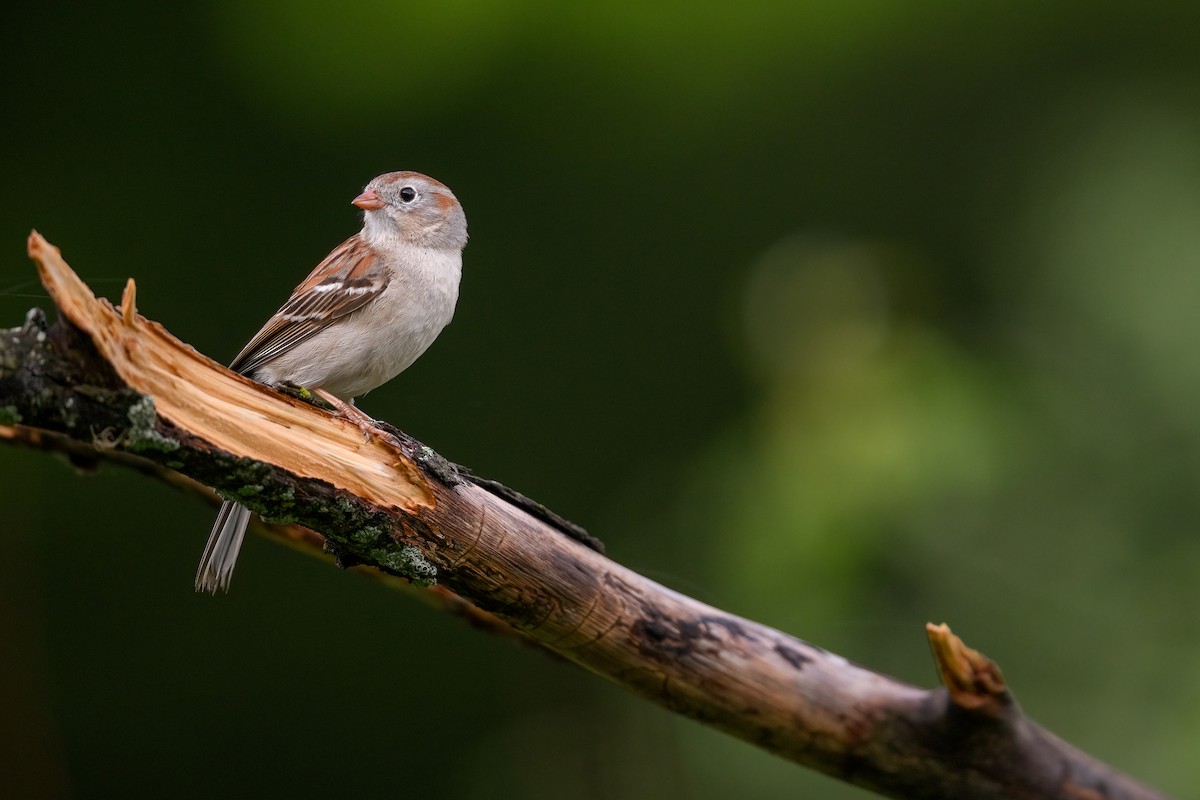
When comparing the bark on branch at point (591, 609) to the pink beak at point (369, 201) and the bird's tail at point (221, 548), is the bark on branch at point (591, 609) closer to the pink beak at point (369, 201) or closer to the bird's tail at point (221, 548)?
the bird's tail at point (221, 548)

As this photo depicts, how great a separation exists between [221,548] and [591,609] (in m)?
1.14

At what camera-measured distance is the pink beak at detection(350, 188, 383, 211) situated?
155 inches

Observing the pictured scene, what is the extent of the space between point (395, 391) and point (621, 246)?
48.6 inches

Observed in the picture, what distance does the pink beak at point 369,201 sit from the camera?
3.93 metres

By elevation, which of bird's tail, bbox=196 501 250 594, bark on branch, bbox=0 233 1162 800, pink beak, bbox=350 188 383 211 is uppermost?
pink beak, bbox=350 188 383 211

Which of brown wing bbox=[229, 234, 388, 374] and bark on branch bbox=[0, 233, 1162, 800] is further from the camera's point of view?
brown wing bbox=[229, 234, 388, 374]

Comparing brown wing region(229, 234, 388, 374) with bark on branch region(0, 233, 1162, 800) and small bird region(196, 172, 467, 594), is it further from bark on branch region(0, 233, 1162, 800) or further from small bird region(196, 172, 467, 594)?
bark on branch region(0, 233, 1162, 800)

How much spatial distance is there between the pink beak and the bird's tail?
4.23 feet

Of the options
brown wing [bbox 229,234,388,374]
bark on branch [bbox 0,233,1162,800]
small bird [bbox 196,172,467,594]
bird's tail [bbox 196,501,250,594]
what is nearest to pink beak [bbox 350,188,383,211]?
small bird [bbox 196,172,467,594]

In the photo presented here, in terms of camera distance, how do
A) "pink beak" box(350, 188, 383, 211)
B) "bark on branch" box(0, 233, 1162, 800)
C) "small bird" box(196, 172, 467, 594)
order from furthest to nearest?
"pink beak" box(350, 188, 383, 211) < "small bird" box(196, 172, 467, 594) < "bark on branch" box(0, 233, 1162, 800)

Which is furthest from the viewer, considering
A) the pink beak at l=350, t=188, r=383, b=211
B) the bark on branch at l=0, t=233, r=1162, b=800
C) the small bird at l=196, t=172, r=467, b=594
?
the pink beak at l=350, t=188, r=383, b=211

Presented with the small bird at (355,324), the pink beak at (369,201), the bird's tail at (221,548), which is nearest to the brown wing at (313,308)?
the small bird at (355,324)

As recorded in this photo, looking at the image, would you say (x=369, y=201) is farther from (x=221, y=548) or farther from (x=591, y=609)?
(x=591, y=609)

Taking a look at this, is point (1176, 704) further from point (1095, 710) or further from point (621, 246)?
point (621, 246)
